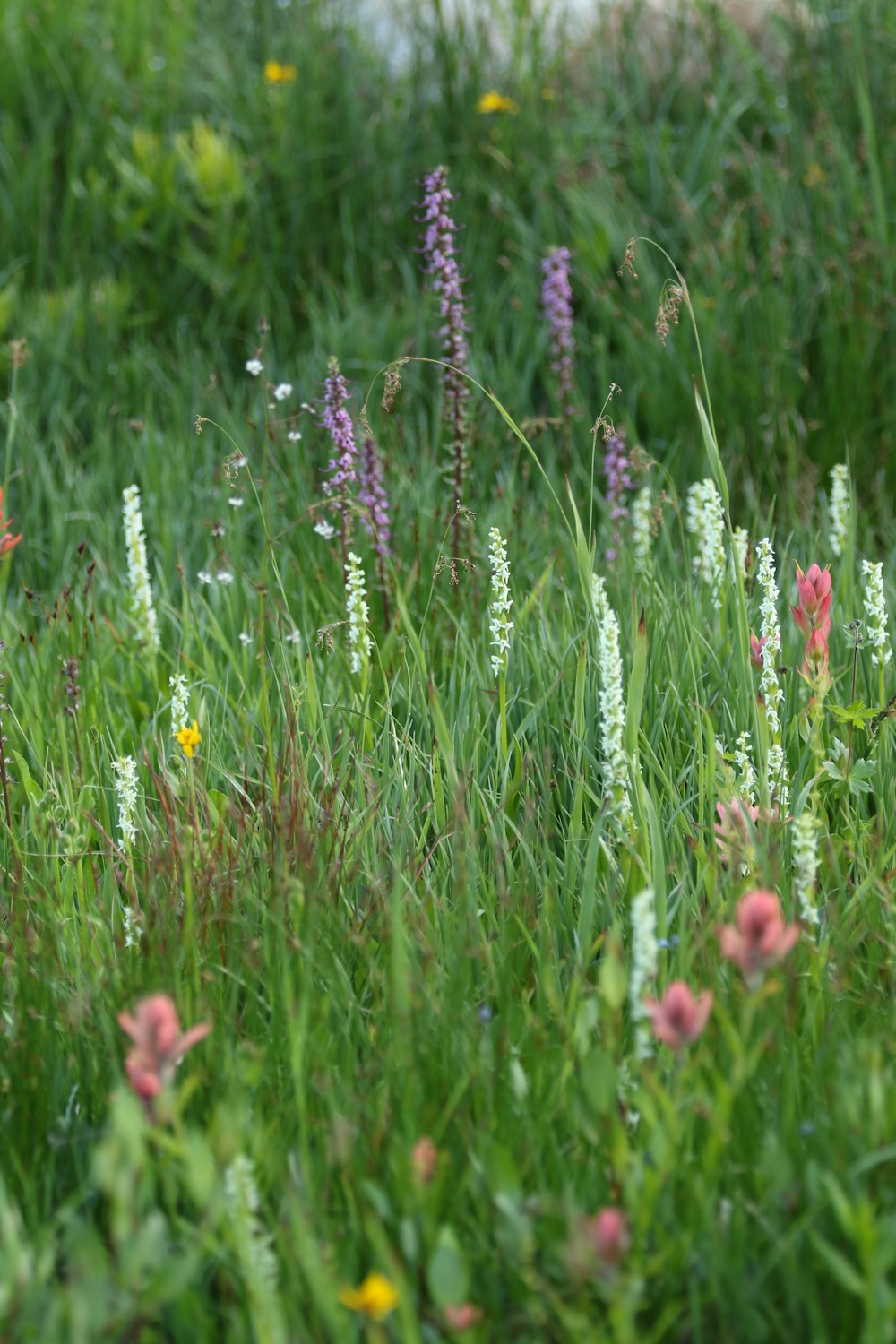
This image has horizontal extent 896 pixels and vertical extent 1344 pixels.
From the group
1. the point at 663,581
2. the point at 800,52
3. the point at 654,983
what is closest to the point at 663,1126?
the point at 654,983

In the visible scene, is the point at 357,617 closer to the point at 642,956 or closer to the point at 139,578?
the point at 139,578

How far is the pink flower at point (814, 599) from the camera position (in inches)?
85.8

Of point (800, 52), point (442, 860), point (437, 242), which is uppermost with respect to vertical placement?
point (800, 52)

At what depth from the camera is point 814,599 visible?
218cm

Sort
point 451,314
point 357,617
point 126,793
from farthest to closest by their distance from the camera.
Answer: point 451,314
point 357,617
point 126,793

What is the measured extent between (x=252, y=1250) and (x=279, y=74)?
17.6ft

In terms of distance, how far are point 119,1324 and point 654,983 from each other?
2.80 ft

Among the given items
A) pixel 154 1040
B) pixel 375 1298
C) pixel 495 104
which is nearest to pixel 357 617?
pixel 154 1040

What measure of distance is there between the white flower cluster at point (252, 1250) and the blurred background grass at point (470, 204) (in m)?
2.92

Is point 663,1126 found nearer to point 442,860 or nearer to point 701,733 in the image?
point 442,860

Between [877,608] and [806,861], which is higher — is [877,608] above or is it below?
above

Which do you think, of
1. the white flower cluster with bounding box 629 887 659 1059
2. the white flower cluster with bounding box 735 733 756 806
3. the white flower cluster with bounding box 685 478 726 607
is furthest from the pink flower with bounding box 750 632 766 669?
the white flower cluster with bounding box 629 887 659 1059

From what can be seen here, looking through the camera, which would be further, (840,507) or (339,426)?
(840,507)

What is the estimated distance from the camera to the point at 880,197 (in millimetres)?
4582
